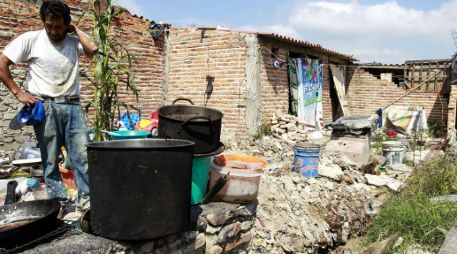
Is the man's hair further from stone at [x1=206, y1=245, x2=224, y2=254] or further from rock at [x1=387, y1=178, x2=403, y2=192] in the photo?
rock at [x1=387, y1=178, x2=403, y2=192]

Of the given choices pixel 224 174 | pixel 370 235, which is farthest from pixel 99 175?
pixel 370 235

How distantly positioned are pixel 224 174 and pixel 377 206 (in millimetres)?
3221

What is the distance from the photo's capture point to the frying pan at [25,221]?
2022 millimetres

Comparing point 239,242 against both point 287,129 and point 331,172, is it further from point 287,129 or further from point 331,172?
point 287,129

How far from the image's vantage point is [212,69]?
9.09 metres

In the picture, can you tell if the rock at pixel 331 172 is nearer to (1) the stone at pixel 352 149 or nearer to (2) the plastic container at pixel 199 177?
(1) the stone at pixel 352 149

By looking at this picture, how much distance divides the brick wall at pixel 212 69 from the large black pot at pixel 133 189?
21.3ft

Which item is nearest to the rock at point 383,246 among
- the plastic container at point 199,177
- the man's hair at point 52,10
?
the plastic container at point 199,177

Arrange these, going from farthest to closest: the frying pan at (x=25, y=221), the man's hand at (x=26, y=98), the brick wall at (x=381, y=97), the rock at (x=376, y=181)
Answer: the brick wall at (x=381, y=97), the rock at (x=376, y=181), the man's hand at (x=26, y=98), the frying pan at (x=25, y=221)

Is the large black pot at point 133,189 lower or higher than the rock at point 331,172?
higher

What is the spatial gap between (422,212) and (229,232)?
8.56 ft

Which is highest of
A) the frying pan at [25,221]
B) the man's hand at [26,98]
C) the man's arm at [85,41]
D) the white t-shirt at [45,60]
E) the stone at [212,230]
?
the man's arm at [85,41]

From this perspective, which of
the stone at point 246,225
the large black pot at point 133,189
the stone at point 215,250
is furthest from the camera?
the stone at point 246,225

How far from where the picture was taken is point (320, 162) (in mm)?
6578
